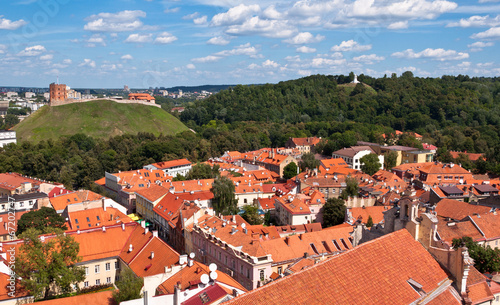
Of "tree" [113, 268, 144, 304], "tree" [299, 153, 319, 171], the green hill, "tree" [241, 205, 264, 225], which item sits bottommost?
"tree" [241, 205, 264, 225]

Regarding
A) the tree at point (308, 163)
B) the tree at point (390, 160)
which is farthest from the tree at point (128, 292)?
A: the tree at point (390, 160)

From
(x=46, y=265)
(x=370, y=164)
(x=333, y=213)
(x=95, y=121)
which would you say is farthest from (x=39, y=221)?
(x=95, y=121)

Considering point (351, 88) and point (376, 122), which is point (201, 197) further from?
point (351, 88)

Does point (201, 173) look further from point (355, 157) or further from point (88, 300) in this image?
point (88, 300)

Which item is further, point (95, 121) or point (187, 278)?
point (95, 121)

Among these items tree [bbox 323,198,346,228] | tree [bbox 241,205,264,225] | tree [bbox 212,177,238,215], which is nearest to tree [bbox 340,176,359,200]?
tree [bbox 323,198,346,228]

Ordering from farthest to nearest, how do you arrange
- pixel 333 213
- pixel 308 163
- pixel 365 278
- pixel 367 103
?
1. pixel 367 103
2. pixel 308 163
3. pixel 333 213
4. pixel 365 278

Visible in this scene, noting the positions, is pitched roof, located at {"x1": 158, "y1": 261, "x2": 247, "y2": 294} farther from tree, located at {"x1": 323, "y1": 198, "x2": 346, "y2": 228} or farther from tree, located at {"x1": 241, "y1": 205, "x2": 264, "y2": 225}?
tree, located at {"x1": 323, "y1": 198, "x2": 346, "y2": 228}

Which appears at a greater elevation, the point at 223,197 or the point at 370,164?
the point at 370,164
